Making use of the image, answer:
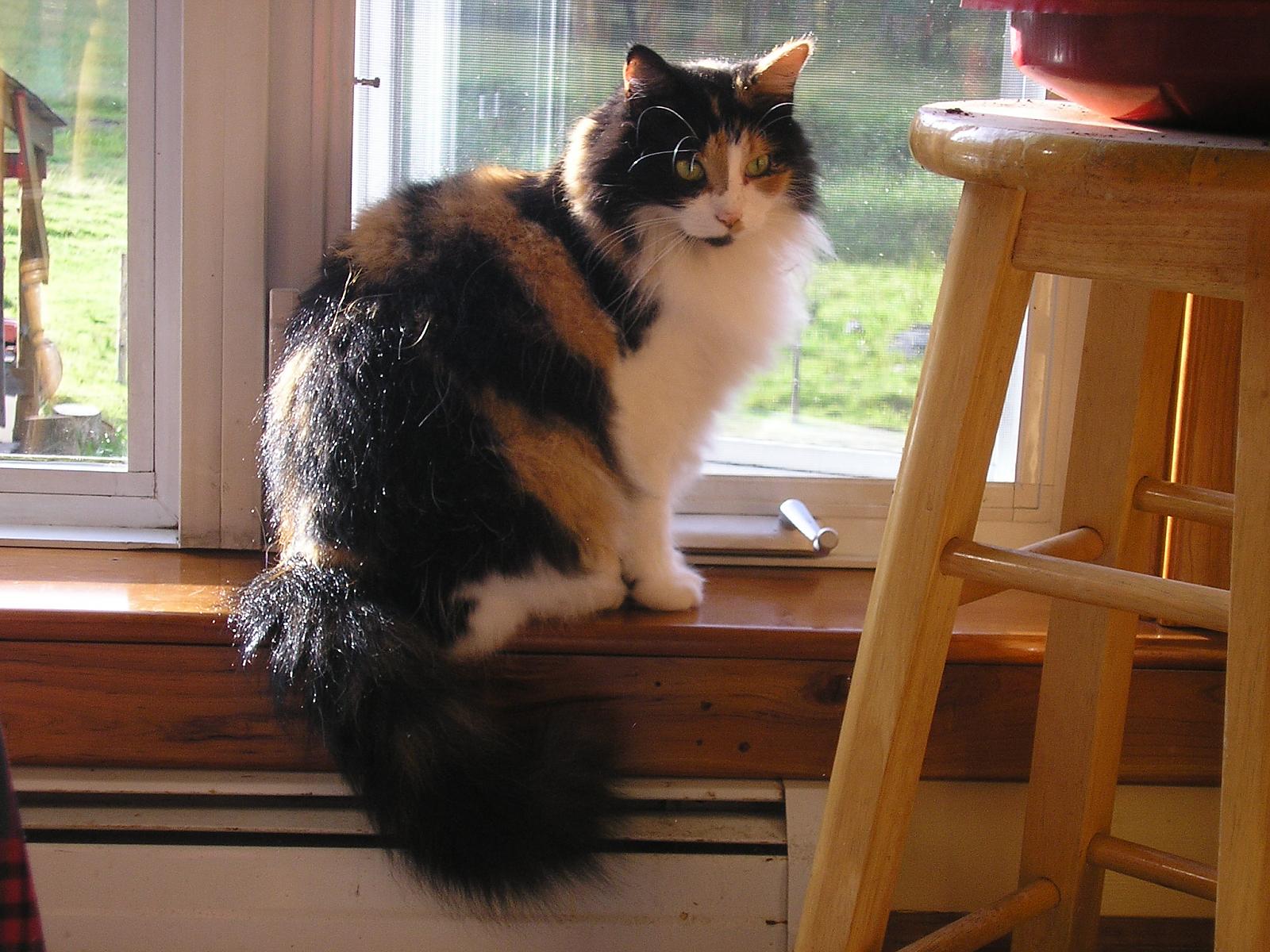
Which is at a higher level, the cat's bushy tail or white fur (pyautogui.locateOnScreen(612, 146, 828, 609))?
white fur (pyautogui.locateOnScreen(612, 146, 828, 609))

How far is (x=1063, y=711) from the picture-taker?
109cm

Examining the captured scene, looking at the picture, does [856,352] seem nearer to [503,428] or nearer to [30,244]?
[503,428]

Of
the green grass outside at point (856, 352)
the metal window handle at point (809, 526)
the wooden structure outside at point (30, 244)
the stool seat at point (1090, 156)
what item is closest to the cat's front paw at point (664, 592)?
the metal window handle at point (809, 526)

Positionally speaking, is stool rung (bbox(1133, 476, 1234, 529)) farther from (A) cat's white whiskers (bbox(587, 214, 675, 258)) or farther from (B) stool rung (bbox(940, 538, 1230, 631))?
(A) cat's white whiskers (bbox(587, 214, 675, 258))

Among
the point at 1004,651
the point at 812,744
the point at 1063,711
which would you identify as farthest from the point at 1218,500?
the point at 812,744

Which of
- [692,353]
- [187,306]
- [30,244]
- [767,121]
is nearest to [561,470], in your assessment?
[692,353]

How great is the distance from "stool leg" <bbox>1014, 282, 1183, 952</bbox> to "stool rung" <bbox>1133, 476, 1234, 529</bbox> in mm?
12

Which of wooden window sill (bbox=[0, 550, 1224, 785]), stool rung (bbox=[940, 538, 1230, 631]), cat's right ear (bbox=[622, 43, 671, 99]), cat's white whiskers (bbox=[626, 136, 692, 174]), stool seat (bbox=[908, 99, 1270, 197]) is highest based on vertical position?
cat's right ear (bbox=[622, 43, 671, 99])

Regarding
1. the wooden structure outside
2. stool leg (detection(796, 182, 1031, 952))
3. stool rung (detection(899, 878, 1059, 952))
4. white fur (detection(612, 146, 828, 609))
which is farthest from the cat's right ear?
stool rung (detection(899, 878, 1059, 952))

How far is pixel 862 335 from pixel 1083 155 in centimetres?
83

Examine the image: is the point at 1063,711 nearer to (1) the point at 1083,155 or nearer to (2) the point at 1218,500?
(2) the point at 1218,500

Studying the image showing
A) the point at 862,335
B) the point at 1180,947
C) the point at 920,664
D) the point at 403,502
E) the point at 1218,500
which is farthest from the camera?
the point at 862,335

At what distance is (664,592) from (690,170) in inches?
17.1

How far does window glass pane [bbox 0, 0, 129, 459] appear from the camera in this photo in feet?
4.64
